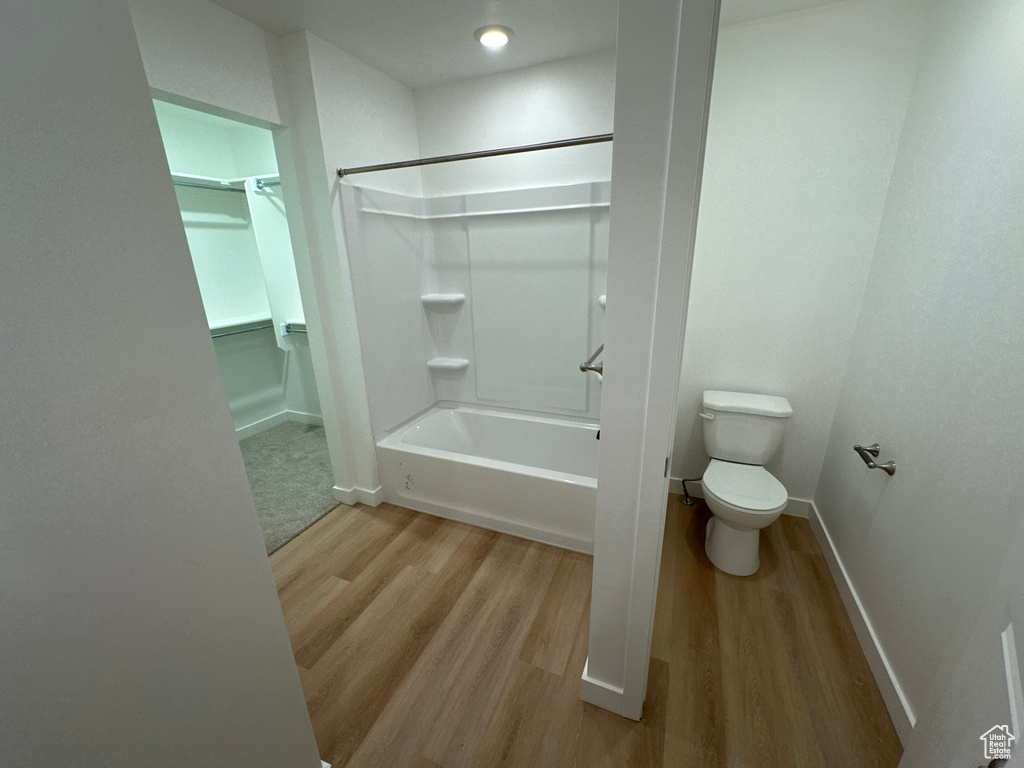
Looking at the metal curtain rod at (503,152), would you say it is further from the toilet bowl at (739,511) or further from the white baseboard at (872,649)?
the white baseboard at (872,649)

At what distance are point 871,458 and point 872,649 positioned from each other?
2.28 ft

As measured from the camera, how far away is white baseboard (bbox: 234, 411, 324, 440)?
350 cm

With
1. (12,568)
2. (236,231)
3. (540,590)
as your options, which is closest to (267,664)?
(12,568)

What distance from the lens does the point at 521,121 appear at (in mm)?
2336

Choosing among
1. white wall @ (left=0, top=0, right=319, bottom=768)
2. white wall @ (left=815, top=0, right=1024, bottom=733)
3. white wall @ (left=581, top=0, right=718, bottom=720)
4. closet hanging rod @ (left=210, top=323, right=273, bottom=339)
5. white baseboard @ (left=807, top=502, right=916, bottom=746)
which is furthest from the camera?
closet hanging rod @ (left=210, top=323, right=273, bottom=339)

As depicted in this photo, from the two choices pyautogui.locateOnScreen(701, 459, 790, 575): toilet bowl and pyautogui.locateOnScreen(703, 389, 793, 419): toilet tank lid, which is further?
pyautogui.locateOnScreen(703, 389, 793, 419): toilet tank lid

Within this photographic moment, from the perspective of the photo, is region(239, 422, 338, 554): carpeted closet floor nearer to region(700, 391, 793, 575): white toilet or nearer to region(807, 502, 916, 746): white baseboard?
region(700, 391, 793, 575): white toilet

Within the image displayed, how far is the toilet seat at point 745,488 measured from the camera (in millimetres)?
1753

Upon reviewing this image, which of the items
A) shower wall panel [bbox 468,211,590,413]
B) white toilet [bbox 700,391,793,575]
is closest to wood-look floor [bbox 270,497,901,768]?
white toilet [bbox 700,391,793,575]

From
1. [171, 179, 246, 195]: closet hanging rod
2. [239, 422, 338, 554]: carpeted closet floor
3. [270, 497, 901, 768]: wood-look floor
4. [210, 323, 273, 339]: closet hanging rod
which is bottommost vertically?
[270, 497, 901, 768]: wood-look floor

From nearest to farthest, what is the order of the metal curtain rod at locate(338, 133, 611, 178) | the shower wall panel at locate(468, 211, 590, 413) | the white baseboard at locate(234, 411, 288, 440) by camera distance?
the metal curtain rod at locate(338, 133, 611, 178), the shower wall panel at locate(468, 211, 590, 413), the white baseboard at locate(234, 411, 288, 440)

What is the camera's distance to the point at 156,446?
26.6 inches

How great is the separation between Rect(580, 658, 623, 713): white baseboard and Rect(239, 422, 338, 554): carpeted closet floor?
1579mm

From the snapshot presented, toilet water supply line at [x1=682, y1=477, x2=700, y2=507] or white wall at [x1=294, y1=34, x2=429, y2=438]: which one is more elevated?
white wall at [x1=294, y1=34, x2=429, y2=438]
